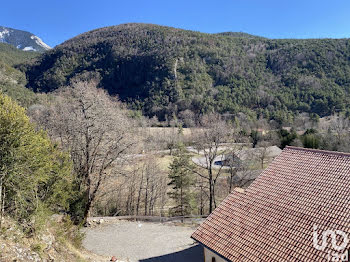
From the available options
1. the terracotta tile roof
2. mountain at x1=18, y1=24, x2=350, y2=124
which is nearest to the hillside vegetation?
mountain at x1=18, y1=24, x2=350, y2=124

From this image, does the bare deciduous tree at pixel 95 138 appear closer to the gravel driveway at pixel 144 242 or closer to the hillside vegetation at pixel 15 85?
the gravel driveway at pixel 144 242

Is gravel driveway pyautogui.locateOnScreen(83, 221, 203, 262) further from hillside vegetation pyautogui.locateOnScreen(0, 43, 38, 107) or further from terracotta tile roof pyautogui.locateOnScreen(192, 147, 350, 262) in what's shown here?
hillside vegetation pyautogui.locateOnScreen(0, 43, 38, 107)

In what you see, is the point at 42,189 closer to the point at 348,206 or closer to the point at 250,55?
the point at 348,206

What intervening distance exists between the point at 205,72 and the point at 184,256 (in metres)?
94.0

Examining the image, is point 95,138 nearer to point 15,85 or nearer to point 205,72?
point 15,85

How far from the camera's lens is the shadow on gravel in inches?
460

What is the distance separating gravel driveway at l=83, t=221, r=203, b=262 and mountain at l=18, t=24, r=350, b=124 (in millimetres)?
56854

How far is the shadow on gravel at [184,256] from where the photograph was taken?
11.7m

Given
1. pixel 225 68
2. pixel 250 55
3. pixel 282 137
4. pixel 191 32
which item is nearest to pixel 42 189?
pixel 282 137

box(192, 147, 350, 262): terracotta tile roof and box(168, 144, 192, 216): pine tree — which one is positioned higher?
box(192, 147, 350, 262): terracotta tile roof

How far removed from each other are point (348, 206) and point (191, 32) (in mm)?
127762

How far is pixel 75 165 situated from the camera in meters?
16.9

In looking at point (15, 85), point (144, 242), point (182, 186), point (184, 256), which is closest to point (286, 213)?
point (184, 256)

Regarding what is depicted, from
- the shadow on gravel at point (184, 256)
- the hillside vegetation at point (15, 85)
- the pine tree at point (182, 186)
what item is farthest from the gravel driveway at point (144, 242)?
the hillside vegetation at point (15, 85)
